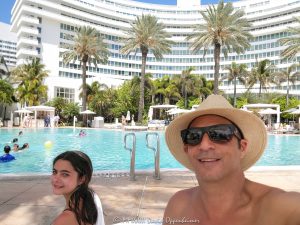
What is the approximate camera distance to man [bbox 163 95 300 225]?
152cm

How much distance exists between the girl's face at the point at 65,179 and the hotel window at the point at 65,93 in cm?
4992

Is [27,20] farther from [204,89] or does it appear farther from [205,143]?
[205,143]

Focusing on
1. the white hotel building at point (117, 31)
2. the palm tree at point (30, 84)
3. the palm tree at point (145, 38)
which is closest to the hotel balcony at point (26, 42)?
the white hotel building at point (117, 31)

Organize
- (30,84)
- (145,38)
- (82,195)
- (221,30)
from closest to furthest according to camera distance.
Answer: (82,195)
(221,30)
(145,38)
(30,84)

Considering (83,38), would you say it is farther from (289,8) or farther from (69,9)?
Result: (289,8)

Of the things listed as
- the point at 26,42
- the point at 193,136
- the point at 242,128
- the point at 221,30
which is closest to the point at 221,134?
the point at 193,136

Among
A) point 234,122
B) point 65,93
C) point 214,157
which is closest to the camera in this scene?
point 214,157

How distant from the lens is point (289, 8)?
251 ft

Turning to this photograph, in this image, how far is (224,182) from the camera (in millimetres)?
1613

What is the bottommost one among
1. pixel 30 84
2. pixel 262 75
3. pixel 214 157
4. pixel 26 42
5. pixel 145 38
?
pixel 214 157

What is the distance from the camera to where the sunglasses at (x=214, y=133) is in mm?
1654

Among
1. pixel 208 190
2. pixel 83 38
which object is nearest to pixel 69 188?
pixel 208 190

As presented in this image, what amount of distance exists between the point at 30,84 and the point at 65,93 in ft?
28.7

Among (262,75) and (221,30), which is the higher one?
(221,30)
